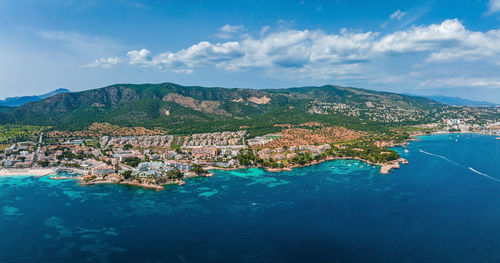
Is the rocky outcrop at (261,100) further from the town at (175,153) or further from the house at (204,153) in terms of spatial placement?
the house at (204,153)

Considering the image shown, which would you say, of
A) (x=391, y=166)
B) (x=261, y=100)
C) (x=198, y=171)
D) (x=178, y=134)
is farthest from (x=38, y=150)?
(x=261, y=100)

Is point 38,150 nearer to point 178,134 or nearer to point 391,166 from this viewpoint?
point 178,134

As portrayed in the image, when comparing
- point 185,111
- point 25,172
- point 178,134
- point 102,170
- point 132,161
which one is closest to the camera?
point 102,170

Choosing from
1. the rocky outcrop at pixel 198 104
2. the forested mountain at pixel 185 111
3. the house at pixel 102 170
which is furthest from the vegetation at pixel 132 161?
the rocky outcrop at pixel 198 104

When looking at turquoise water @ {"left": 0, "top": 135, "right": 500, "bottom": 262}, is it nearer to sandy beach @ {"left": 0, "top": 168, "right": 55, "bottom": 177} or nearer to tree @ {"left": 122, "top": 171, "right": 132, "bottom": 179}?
sandy beach @ {"left": 0, "top": 168, "right": 55, "bottom": 177}

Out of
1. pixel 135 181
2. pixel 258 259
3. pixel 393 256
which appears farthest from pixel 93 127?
pixel 393 256

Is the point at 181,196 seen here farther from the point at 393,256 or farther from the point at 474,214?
the point at 474,214

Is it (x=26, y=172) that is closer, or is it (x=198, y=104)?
(x=26, y=172)
